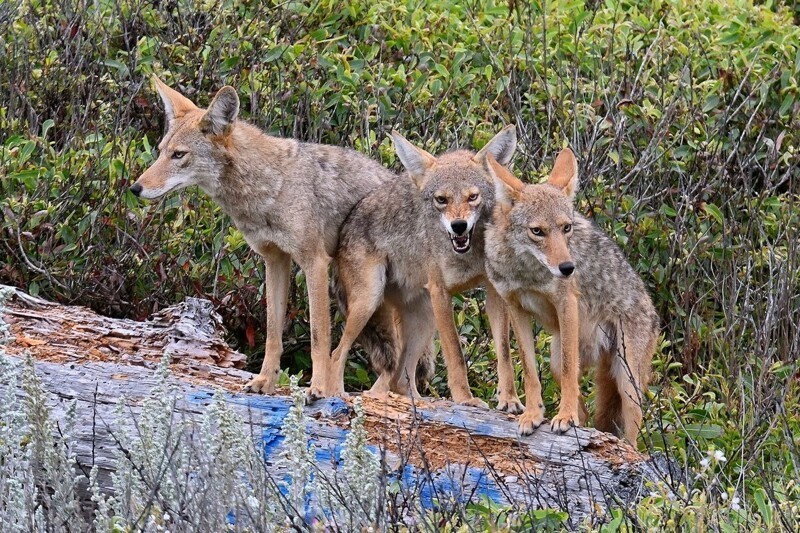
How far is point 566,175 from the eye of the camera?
7.12m

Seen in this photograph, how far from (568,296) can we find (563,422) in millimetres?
760

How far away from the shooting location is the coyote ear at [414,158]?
25.2 feet

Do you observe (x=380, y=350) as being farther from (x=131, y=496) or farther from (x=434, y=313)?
(x=131, y=496)

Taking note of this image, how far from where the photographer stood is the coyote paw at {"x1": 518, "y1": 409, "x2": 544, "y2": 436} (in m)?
6.40

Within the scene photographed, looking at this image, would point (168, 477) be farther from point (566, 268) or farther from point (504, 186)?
point (504, 186)

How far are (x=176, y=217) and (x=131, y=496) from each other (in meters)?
4.93

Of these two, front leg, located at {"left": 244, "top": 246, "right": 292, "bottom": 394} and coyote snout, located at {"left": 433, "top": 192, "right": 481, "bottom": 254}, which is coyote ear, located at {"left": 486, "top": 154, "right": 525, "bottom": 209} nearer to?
coyote snout, located at {"left": 433, "top": 192, "right": 481, "bottom": 254}

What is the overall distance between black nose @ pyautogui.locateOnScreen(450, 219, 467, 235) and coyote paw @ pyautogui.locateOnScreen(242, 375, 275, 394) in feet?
4.58

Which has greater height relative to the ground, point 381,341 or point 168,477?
point 168,477

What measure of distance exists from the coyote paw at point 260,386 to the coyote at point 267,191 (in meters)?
0.19

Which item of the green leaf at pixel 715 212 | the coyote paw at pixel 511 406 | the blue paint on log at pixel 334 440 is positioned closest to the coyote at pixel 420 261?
the coyote paw at pixel 511 406

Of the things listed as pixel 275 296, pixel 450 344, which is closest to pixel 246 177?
pixel 275 296

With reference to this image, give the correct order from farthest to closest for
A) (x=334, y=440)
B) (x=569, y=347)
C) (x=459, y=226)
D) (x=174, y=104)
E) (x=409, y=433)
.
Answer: (x=174, y=104) → (x=459, y=226) → (x=569, y=347) → (x=334, y=440) → (x=409, y=433)

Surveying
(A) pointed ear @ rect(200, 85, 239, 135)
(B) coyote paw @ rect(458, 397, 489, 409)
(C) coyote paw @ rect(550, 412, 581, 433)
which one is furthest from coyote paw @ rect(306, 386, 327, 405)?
(A) pointed ear @ rect(200, 85, 239, 135)
